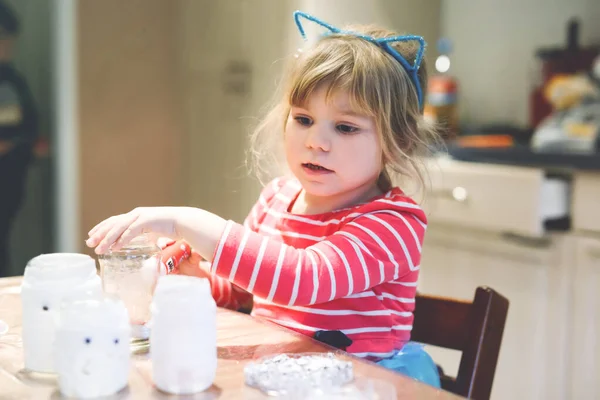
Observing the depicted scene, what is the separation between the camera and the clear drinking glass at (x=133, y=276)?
30.0 inches

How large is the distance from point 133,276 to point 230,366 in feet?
0.52

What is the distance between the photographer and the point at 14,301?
0.92 metres

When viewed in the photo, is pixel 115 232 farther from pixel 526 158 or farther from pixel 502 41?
pixel 502 41

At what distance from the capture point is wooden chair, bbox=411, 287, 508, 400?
89cm

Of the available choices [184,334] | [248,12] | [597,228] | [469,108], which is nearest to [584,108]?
[597,228]

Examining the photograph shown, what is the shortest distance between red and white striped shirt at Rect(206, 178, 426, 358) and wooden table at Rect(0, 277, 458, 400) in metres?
0.05

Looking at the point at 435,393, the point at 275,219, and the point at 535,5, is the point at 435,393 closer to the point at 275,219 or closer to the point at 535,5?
the point at 275,219

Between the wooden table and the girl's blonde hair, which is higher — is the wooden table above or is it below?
below

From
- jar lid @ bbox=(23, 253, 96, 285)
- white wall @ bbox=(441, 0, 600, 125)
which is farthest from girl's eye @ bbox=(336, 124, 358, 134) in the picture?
white wall @ bbox=(441, 0, 600, 125)

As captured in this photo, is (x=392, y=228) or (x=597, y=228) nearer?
(x=392, y=228)

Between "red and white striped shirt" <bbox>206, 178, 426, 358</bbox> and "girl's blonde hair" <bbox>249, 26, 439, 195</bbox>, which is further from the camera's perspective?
"girl's blonde hair" <bbox>249, 26, 439, 195</bbox>

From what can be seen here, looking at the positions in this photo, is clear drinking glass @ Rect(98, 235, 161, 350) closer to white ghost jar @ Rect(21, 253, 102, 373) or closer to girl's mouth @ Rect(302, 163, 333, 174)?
white ghost jar @ Rect(21, 253, 102, 373)

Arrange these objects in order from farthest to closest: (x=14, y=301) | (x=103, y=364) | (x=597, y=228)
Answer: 1. (x=597, y=228)
2. (x=14, y=301)
3. (x=103, y=364)

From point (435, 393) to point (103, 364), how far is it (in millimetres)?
276
